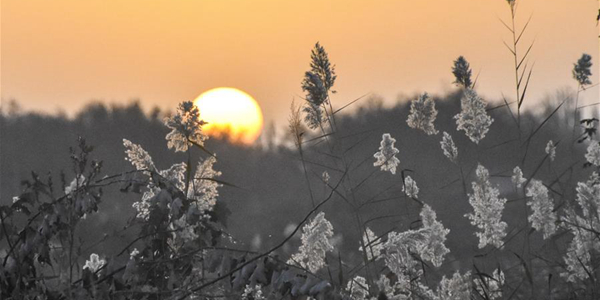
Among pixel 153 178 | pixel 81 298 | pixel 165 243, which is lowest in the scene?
pixel 81 298

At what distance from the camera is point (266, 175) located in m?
42.5

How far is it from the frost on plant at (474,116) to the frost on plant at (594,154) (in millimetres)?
1321

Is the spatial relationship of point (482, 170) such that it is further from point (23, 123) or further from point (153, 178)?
point (23, 123)

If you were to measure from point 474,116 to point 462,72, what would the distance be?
296mm

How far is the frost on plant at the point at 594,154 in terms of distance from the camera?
19.4ft

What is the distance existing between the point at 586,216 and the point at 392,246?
2179mm

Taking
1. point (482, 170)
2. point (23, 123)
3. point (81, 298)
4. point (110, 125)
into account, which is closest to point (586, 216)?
point (482, 170)

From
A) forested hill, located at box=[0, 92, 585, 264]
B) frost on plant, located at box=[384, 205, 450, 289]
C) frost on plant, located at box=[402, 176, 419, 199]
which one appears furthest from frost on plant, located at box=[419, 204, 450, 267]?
forested hill, located at box=[0, 92, 585, 264]

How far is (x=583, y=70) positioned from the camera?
5559 mm

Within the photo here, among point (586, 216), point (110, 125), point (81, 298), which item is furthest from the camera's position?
point (110, 125)

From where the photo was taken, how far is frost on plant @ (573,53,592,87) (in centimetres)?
556

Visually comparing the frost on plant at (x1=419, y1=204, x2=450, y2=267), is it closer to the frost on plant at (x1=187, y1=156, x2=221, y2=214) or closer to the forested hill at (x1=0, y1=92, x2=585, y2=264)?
the frost on plant at (x1=187, y1=156, x2=221, y2=214)

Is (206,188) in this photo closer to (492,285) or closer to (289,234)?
(289,234)

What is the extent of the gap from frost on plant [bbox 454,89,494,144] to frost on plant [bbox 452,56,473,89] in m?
0.08
